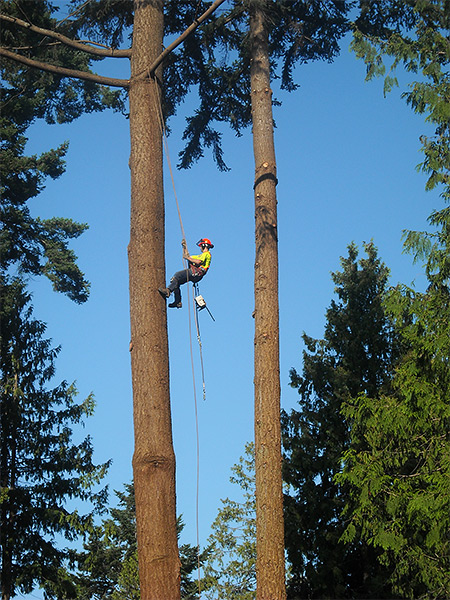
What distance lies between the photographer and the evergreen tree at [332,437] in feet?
59.3

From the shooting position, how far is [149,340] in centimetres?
778

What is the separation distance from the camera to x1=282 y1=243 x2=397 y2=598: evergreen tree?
1806 cm

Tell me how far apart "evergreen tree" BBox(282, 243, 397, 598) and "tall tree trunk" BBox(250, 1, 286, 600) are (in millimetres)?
7857

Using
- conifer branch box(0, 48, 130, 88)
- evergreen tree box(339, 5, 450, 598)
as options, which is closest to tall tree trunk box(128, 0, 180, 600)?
conifer branch box(0, 48, 130, 88)

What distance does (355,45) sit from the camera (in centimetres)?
1289

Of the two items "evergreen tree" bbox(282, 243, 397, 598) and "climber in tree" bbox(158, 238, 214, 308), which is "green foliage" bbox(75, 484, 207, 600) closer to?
"evergreen tree" bbox(282, 243, 397, 598)

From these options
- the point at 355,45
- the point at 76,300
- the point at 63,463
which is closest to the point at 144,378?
the point at 355,45

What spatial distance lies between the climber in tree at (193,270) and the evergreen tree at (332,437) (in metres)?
7.71

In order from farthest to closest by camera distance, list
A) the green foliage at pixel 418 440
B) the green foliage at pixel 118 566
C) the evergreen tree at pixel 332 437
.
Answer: the green foliage at pixel 118 566 → the evergreen tree at pixel 332 437 → the green foliage at pixel 418 440

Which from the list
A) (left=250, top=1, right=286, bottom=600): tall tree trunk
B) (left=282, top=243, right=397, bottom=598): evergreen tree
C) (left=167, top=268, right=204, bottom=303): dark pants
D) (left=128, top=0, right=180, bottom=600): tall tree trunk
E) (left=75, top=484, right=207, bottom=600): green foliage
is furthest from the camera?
(left=75, top=484, right=207, bottom=600): green foliage

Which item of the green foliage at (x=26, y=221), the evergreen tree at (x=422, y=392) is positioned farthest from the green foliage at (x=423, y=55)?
the green foliage at (x=26, y=221)

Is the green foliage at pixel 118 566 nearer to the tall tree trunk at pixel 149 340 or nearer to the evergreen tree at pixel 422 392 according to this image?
the evergreen tree at pixel 422 392

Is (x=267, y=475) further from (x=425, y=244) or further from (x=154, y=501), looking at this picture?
(x=425, y=244)

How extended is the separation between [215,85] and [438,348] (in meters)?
5.70
